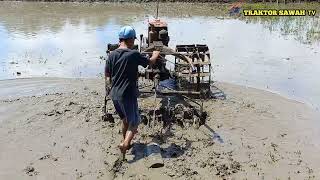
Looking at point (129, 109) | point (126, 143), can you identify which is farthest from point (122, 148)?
point (129, 109)

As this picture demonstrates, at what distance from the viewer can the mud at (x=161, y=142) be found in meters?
6.02

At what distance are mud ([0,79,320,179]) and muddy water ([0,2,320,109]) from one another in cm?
175

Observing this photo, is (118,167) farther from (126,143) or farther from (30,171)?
(30,171)

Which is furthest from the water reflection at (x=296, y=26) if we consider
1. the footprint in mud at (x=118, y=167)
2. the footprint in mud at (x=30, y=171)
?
the footprint in mud at (x=30, y=171)

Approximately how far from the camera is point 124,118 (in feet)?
20.8

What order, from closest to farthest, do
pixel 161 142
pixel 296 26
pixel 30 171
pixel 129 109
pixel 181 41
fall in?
1. pixel 30 171
2. pixel 129 109
3. pixel 161 142
4. pixel 181 41
5. pixel 296 26

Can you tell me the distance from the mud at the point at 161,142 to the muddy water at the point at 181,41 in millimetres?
1752

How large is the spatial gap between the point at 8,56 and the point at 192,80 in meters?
5.91

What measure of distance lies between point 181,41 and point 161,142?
9260 mm

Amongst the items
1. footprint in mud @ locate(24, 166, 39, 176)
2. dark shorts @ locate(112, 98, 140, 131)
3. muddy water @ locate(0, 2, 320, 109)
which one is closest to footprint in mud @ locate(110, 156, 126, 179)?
dark shorts @ locate(112, 98, 140, 131)

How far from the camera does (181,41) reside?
15750mm

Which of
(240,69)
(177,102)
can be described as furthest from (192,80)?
(240,69)

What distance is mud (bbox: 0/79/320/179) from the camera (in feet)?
19.8

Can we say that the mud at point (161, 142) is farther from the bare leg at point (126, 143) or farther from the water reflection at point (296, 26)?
the water reflection at point (296, 26)
